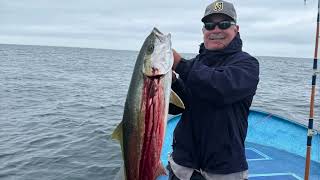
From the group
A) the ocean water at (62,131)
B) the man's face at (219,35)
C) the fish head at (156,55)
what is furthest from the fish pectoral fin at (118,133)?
the ocean water at (62,131)

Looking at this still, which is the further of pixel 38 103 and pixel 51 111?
pixel 38 103

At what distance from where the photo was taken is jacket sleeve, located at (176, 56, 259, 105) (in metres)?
3.80

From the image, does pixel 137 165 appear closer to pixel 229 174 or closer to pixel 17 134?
pixel 229 174

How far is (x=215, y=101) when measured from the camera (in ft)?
12.7

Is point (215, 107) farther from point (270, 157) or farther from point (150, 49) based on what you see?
point (270, 157)

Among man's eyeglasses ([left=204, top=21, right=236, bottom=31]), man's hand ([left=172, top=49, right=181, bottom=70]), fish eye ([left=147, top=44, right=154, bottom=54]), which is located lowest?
man's hand ([left=172, top=49, right=181, bottom=70])

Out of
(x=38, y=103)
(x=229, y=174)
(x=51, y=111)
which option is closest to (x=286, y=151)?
(x=229, y=174)

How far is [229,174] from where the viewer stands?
13.4 ft

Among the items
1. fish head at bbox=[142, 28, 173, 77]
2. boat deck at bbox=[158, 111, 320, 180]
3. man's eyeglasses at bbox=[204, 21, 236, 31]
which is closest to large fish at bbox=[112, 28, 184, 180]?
fish head at bbox=[142, 28, 173, 77]

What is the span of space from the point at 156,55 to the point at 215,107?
3.07 feet

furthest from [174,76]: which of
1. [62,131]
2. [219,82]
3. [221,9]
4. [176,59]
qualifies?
[62,131]

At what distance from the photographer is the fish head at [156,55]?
11.4 feet

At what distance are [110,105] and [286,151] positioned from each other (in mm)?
15907

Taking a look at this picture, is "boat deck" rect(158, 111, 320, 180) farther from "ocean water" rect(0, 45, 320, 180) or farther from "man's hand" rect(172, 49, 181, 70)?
"man's hand" rect(172, 49, 181, 70)
